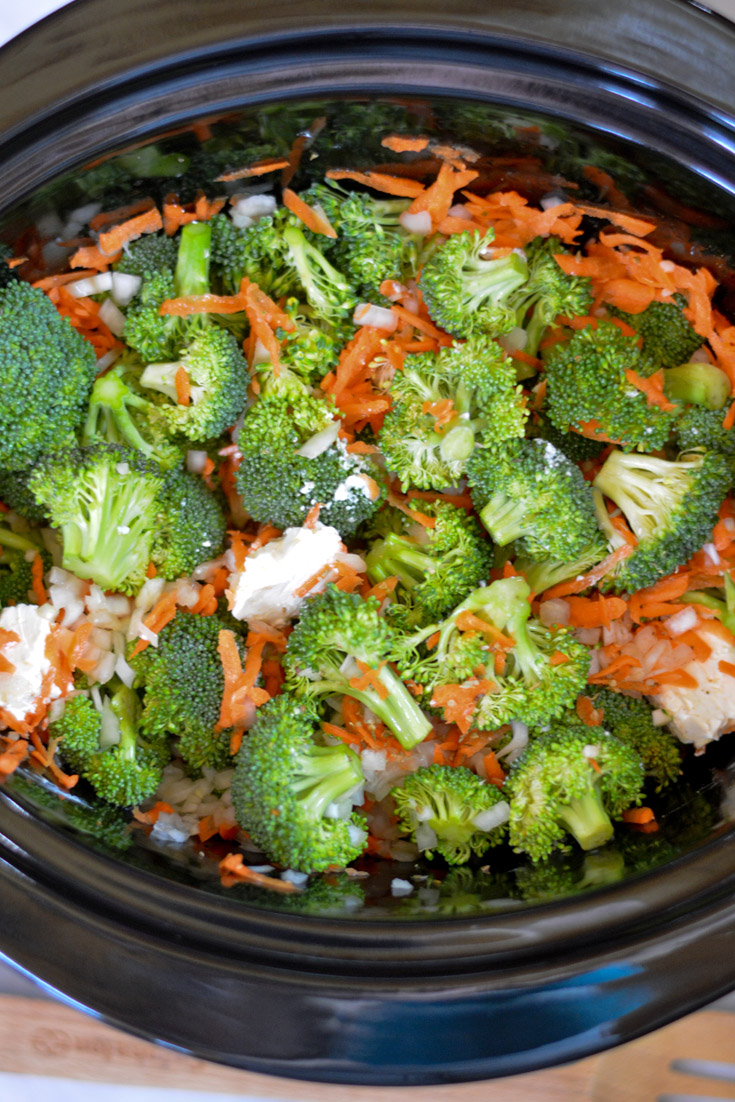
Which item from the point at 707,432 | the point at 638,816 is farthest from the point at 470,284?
the point at 638,816

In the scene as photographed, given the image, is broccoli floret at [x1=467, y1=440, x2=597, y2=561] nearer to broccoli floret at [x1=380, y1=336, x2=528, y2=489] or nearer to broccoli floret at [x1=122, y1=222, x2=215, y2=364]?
broccoli floret at [x1=380, y1=336, x2=528, y2=489]

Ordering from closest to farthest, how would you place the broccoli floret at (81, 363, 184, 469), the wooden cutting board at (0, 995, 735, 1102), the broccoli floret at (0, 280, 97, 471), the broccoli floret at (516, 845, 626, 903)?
the broccoli floret at (516, 845, 626, 903), the broccoli floret at (0, 280, 97, 471), the broccoli floret at (81, 363, 184, 469), the wooden cutting board at (0, 995, 735, 1102)

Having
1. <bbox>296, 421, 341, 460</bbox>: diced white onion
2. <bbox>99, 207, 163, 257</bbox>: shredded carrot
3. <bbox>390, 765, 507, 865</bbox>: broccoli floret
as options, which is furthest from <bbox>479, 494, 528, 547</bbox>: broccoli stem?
<bbox>99, 207, 163, 257</bbox>: shredded carrot

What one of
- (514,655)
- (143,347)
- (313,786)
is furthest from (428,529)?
(143,347)

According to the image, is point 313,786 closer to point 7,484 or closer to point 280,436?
point 280,436

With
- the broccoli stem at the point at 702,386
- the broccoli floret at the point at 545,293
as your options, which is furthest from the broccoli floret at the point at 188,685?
the broccoli stem at the point at 702,386

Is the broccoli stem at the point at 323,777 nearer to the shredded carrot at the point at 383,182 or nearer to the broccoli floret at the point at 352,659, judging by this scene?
the broccoli floret at the point at 352,659

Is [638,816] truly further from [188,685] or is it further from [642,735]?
[188,685]

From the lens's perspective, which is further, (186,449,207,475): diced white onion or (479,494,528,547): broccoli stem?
(186,449,207,475): diced white onion
